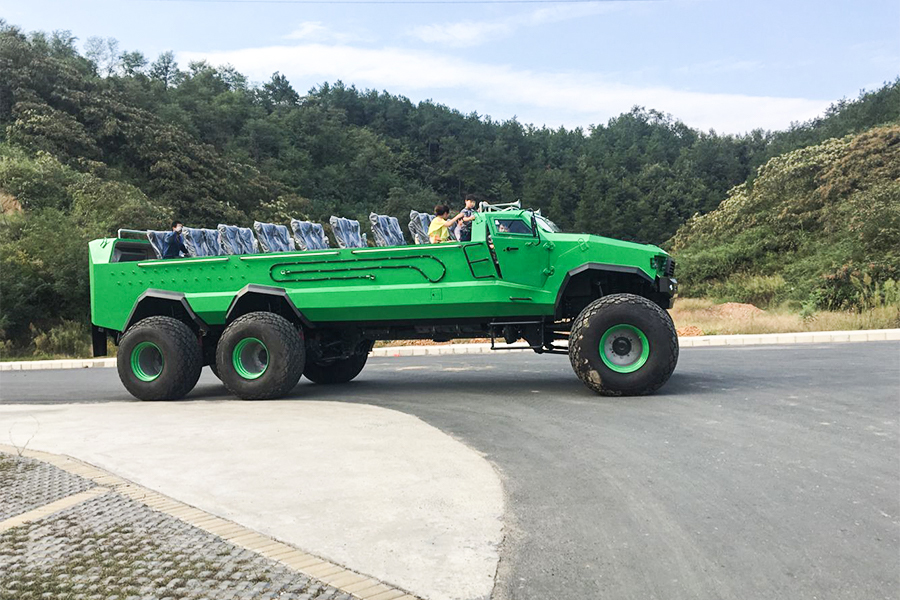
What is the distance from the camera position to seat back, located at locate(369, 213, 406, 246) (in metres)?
12.5

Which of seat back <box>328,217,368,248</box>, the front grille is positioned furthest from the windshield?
seat back <box>328,217,368,248</box>

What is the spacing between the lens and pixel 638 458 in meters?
7.36

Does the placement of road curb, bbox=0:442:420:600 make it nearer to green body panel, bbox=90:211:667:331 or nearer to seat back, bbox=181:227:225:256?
green body panel, bbox=90:211:667:331

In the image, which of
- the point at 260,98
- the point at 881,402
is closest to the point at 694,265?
the point at 881,402

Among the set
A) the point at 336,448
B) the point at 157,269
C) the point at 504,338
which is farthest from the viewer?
the point at 157,269

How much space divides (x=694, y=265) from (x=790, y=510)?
37.0 m

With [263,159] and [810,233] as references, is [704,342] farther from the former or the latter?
[263,159]

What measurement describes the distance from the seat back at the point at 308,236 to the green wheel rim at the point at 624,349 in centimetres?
445

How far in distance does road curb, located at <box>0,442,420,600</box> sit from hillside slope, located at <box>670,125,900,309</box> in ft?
77.4

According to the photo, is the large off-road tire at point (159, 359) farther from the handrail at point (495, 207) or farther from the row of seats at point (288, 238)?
the handrail at point (495, 207)

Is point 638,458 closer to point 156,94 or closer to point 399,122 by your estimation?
point 156,94

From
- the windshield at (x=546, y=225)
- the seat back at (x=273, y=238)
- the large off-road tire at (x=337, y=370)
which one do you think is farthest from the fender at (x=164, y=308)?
the windshield at (x=546, y=225)

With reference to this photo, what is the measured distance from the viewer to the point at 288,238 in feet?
43.6

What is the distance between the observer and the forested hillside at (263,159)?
107 feet
